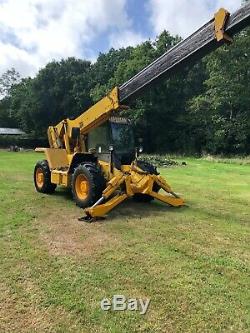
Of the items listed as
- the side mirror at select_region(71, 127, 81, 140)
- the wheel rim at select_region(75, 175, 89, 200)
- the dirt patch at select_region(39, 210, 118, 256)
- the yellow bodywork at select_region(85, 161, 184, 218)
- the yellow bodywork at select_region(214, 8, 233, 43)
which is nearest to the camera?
the dirt patch at select_region(39, 210, 118, 256)

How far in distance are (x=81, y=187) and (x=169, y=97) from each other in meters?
28.4

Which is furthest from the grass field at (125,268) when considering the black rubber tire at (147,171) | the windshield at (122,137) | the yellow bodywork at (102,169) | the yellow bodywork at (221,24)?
the yellow bodywork at (221,24)

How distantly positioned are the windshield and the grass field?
1.53 metres

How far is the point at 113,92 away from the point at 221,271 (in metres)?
4.52

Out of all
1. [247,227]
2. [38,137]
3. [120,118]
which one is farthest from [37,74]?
[247,227]

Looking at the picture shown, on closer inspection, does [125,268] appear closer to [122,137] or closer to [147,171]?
[147,171]

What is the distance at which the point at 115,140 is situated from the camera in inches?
329

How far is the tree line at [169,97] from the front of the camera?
2994 cm

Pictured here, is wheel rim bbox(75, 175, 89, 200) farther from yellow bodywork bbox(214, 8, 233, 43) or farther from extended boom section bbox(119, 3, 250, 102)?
yellow bodywork bbox(214, 8, 233, 43)

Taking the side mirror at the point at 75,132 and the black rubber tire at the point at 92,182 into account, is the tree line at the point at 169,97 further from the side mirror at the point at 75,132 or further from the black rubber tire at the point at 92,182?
the black rubber tire at the point at 92,182

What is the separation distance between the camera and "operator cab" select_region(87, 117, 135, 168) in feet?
27.4

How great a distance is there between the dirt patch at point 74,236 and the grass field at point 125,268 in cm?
2

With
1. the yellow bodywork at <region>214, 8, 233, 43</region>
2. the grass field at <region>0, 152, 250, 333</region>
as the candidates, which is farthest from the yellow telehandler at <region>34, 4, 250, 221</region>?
the grass field at <region>0, 152, 250, 333</region>

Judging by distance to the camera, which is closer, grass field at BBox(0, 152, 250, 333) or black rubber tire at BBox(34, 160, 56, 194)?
grass field at BBox(0, 152, 250, 333)
